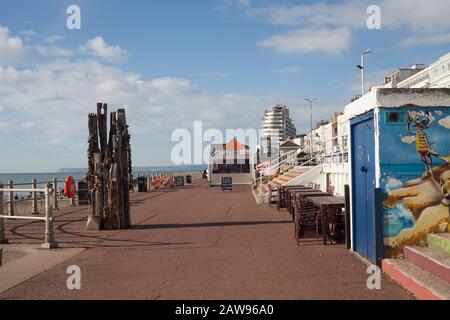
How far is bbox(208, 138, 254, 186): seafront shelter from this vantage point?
39.7 metres

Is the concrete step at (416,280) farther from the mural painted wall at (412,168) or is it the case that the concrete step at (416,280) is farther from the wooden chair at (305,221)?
the wooden chair at (305,221)

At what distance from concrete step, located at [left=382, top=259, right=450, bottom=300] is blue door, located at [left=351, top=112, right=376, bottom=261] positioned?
0.59 meters

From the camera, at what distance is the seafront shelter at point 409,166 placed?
7.33 meters

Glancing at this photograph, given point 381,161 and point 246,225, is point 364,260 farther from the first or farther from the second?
point 246,225

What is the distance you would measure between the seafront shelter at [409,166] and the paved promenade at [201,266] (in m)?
0.83

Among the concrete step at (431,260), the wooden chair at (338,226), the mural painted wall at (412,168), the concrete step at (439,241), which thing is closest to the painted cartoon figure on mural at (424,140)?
the mural painted wall at (412,168)

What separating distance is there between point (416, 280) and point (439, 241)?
3.74 ft

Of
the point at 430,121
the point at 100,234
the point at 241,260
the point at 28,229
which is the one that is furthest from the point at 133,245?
the point at 430,121

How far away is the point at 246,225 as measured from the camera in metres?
13.1

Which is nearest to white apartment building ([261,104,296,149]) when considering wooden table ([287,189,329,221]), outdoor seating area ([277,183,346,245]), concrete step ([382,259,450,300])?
wooden table ([287,189,329,221])

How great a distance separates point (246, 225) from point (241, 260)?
15.7ft

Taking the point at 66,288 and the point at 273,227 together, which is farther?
the point at 273,227
